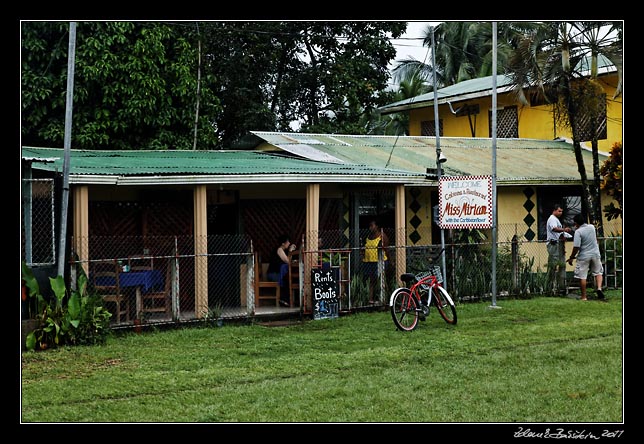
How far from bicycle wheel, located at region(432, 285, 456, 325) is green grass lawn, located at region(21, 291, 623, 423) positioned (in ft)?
0.60

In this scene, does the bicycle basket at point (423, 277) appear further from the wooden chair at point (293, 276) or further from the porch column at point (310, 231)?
the wooden chair at point (293, 276)

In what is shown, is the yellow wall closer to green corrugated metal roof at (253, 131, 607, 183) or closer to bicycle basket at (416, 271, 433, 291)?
green corrugated metal roof at (253, 131, 607, 183)

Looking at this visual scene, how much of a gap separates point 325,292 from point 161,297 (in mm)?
2650

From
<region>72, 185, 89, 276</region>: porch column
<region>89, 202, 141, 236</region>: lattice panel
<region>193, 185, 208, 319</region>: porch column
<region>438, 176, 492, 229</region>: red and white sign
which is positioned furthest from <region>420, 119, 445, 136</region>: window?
<region>72, 185, 89, 276</region>: porch column

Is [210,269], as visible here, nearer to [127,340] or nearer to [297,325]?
[297,325]

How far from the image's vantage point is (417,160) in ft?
67.6

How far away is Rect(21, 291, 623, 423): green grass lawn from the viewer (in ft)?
27.4

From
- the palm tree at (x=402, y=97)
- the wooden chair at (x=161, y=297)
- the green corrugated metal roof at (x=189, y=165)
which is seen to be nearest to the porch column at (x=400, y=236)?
the green corrugated metal roof at (x=189, y=165)

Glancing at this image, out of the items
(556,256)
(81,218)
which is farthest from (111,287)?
(556,256)

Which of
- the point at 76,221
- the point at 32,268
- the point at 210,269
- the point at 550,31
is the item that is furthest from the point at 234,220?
the point at 550,31

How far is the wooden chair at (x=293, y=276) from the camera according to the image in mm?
15375

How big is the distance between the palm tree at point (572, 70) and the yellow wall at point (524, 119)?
131 centimetres

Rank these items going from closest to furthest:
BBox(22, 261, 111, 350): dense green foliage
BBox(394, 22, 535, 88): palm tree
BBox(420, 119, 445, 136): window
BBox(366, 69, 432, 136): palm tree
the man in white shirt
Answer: BBox(22, 261, 111, 350): dense green foliage
the man in white shirt
BBox(420, 119, 445, 136): window
BBox(366, 69, 432, 136): palm tree
BBox(394, 22, 535, 88): palm tree

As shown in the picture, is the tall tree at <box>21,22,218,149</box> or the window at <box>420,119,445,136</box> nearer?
the tall tree at <box>21,22,218,149</box>
